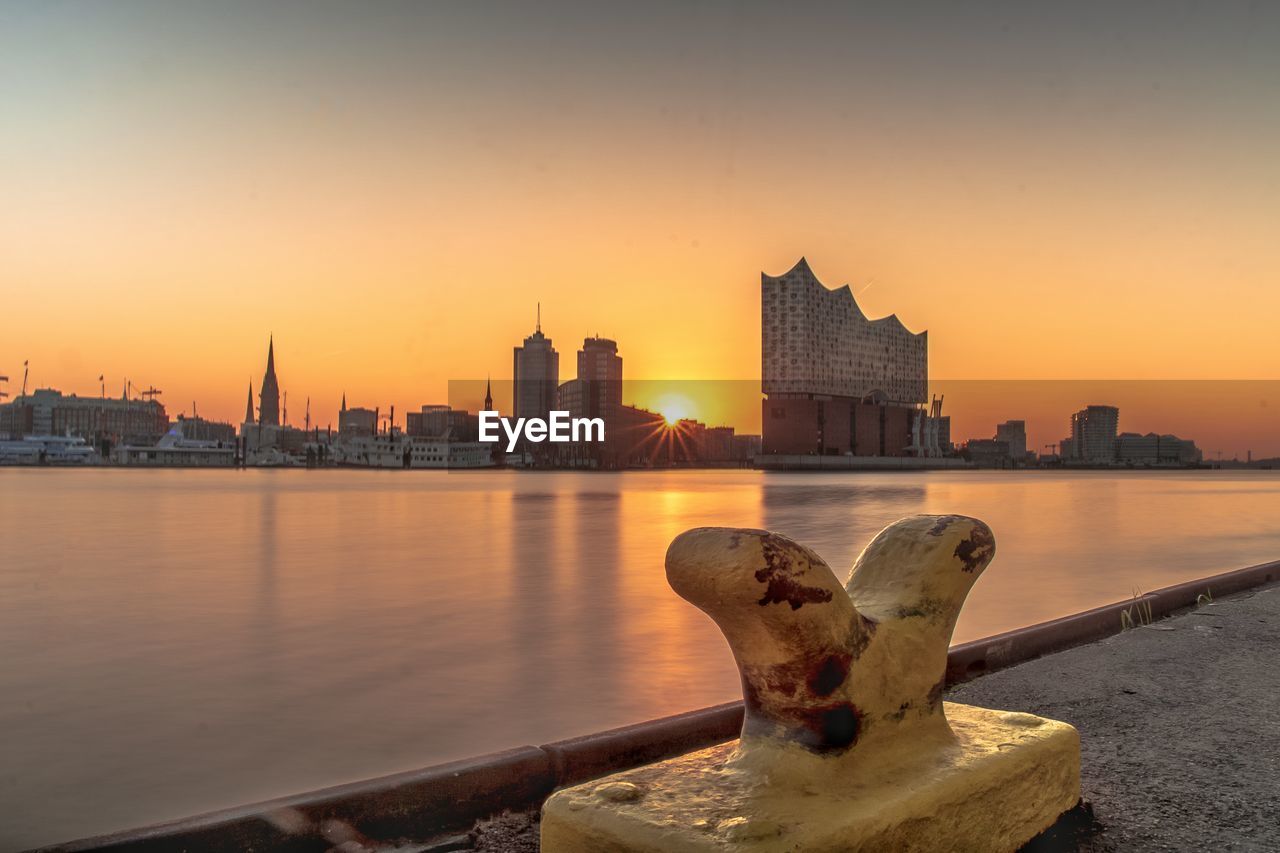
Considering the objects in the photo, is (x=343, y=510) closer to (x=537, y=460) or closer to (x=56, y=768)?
(x=56, y=768)

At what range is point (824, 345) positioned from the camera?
146 metres

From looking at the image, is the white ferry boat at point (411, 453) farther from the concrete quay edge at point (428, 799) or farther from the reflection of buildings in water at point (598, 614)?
the concrete quay edge at point (428, 799)

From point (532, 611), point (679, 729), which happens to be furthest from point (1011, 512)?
point (679, 729)

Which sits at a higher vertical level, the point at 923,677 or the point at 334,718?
the point at 923,677

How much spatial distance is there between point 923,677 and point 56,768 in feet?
17.2

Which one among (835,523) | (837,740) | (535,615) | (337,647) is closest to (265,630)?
(337,647)

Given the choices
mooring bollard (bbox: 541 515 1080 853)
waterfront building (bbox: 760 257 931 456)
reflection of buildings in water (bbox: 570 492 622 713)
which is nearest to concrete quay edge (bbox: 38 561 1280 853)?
mooring bollard (bbox: 541 515 1080 853)

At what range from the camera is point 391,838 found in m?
3.31

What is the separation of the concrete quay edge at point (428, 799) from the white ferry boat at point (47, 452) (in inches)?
7624

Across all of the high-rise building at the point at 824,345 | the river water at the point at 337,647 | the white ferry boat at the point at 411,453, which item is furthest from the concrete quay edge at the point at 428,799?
the white ferry boat at the point at 411,453

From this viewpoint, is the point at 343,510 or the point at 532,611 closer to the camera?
the point at 532,611

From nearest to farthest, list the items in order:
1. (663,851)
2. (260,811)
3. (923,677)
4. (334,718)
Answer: (663,851)
(923,677)
(260,811)
(334,718)

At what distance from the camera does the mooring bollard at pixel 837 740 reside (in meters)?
2.23

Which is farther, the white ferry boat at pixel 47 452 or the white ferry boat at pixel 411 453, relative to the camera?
the white ferry boat at pixel 411 453
